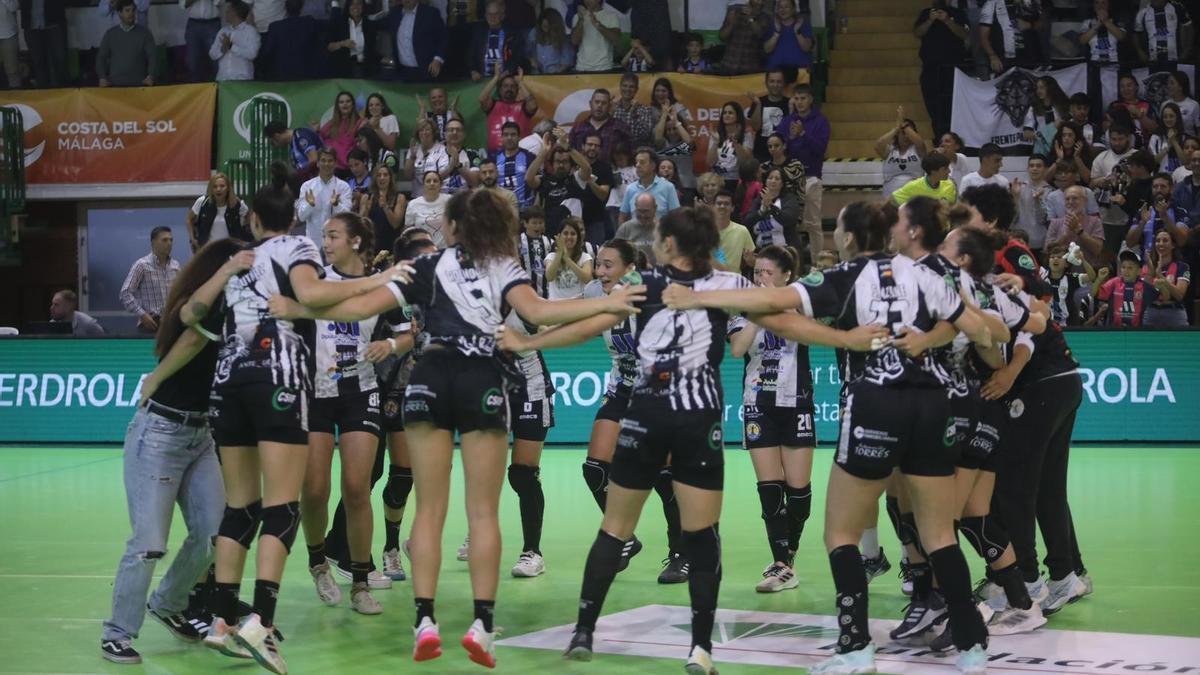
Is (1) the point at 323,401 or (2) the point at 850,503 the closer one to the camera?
(2) the point at 850,503

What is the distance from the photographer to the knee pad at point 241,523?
21.0 feet

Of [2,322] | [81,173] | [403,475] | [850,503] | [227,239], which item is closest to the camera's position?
[850,503]

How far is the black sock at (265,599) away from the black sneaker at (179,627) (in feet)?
3.18

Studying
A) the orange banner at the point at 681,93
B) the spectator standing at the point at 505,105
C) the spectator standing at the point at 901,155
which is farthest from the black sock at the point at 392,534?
the orange banner at the point at 681,93

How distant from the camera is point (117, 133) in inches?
760

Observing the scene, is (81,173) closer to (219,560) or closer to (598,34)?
(598,34)

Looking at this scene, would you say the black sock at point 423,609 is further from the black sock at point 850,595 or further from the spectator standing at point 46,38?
the spectator standing at point 46,38

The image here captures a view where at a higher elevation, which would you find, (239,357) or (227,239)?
(227,239)

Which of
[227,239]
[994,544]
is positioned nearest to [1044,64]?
[994,544]

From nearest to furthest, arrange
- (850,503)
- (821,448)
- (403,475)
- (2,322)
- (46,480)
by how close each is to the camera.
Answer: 1. (850,503)
2. (403,475)
3. (46,480)
4. (821,448)
5. (2,322)

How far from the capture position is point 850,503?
6.09 m

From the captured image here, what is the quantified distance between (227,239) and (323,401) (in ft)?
3.71

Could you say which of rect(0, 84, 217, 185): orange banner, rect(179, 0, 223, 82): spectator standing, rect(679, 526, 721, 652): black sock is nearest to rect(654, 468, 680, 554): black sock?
rect(679, 526, 721, 652): black sock

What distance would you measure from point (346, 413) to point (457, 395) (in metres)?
1.54
